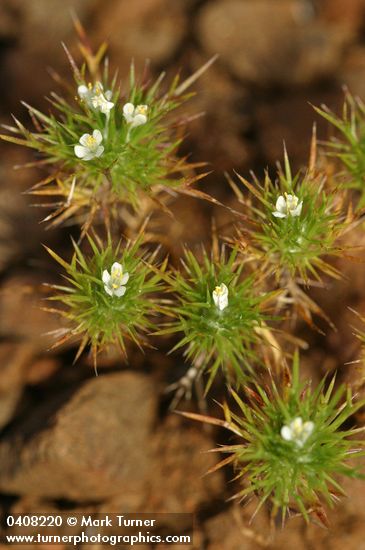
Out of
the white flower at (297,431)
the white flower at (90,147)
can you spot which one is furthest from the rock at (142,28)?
the white flower at (297,431)

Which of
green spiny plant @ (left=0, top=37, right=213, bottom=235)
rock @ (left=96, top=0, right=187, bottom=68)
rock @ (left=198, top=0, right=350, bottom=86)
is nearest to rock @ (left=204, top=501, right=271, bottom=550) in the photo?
green spiny plant @ (left=0, top=37, right=213, bottom=235)

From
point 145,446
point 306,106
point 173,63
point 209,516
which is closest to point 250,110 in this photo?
point 306,106

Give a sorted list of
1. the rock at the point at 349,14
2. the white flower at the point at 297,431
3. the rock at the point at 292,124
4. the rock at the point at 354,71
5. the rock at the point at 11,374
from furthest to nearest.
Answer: the rock at the point at 349,14, the rock at the point at 354,71, the rock at the point at 292,124, the rock at the point at 11,374, the white flower at the point at 297,431

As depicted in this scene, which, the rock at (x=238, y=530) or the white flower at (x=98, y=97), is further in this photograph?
the rock at (x=238, y=530)

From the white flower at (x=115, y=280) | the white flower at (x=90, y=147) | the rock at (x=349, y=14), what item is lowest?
the white flower at (x=115, y=280)

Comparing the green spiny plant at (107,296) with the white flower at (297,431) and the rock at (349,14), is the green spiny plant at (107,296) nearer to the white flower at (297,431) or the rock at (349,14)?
the white flower at (297,431)

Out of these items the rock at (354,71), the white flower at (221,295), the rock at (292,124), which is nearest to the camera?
the white flower at (221,295)

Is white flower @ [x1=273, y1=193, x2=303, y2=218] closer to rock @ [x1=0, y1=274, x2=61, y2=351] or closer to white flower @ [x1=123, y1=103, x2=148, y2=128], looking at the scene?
white flower @ [x1=123, y1=103, x2=148, y2=128]

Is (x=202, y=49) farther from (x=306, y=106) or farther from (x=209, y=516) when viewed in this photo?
(x=209, y=516)
